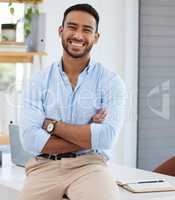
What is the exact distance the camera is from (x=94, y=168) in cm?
226

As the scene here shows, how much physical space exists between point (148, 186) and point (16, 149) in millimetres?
1078

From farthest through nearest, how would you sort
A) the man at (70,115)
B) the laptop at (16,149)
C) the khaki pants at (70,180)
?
the laptop at (16,149)
the man at (70,115)
the khaki pants at (70,180)

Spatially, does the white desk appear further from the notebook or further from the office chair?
the office chair

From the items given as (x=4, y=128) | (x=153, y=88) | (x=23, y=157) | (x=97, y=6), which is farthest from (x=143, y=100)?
(x=23, y=157)

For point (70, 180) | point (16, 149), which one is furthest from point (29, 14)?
point (70, 180)

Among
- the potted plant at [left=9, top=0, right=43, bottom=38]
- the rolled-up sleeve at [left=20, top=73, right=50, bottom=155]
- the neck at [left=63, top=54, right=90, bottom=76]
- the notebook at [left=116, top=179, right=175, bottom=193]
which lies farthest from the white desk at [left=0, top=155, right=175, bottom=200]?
the potted plant at [left=9, top=0, right=43, bottom=38]

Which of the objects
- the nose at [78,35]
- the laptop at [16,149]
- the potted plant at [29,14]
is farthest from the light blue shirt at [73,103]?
the potted plant at [29,14]

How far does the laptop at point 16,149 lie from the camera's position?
11.1 ft

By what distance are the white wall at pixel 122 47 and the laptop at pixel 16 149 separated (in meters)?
1.71

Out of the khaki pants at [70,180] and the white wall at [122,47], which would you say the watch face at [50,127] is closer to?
the khaki pants at [70,180]

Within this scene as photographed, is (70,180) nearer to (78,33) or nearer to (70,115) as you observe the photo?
(70,115)

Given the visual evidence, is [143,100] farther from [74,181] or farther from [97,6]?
[74,181]

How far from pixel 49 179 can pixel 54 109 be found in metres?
0.33

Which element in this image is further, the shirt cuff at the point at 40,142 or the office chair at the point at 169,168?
the office chair at the point at 169,168
